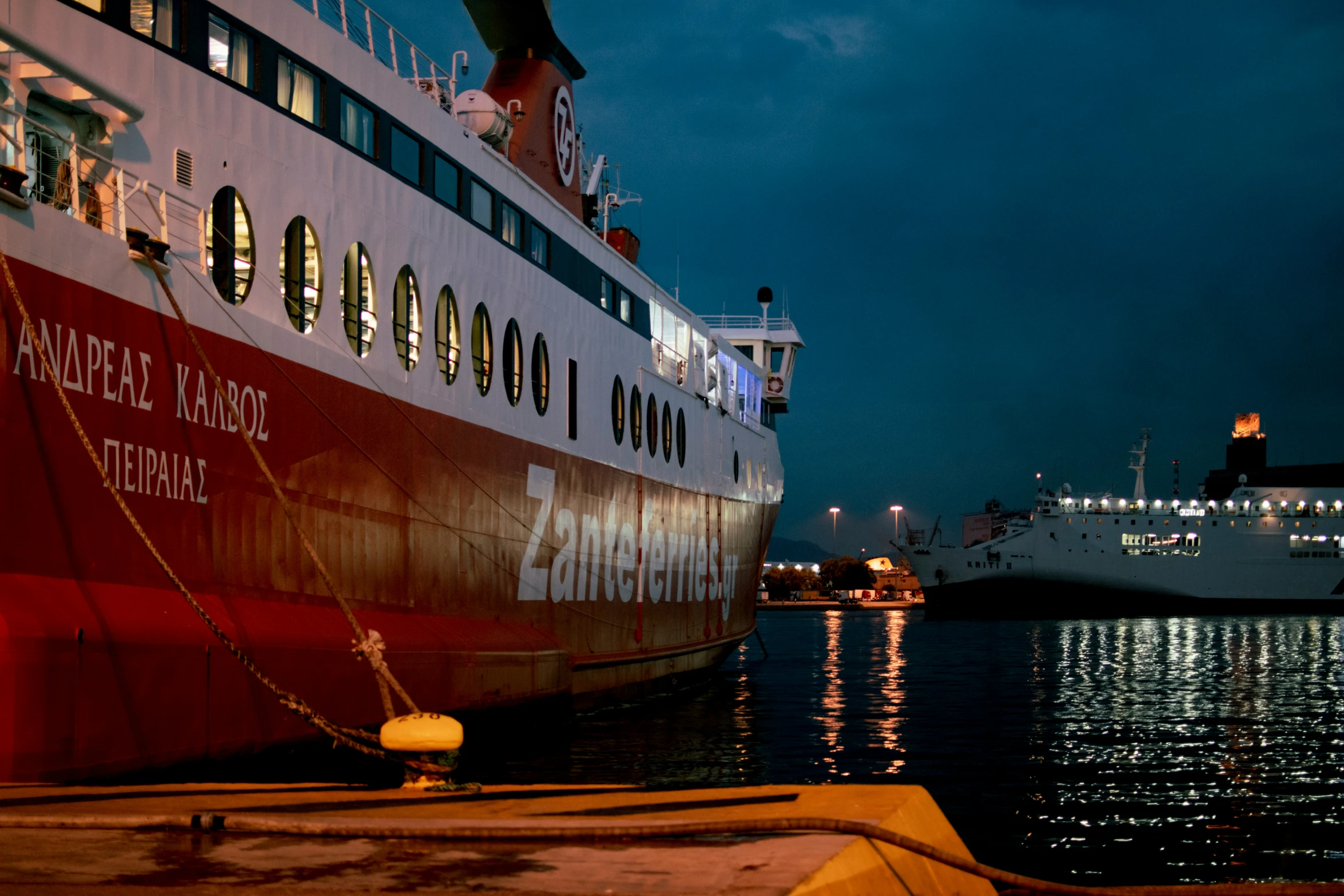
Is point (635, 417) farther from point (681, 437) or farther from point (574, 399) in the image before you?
point (574, 399)

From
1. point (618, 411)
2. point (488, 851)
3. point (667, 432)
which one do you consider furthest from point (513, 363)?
point (488, 851)

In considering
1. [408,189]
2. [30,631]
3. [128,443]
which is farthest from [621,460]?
[30,631]

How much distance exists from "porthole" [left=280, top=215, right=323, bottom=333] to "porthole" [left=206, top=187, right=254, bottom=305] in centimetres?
52

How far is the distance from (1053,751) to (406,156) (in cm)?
1230

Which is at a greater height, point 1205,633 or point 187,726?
point 187,726

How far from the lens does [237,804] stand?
680cm

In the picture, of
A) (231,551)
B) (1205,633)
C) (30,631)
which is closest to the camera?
(30,631)

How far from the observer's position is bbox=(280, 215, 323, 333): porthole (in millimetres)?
11844

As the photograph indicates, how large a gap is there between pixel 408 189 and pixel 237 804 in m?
9.12

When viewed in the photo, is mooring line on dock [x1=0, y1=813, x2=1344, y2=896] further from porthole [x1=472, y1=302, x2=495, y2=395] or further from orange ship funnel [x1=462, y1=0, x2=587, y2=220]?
orange ship funnel [x1=462, y1=0, x2=587, y2=220]

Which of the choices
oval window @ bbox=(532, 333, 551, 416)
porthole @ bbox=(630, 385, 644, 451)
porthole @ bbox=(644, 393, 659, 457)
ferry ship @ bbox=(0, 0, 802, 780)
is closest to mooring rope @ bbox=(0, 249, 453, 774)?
ferry ship @ bbox=(0, 0, 802, 780)

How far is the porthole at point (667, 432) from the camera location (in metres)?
24.0

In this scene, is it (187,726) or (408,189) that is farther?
(408,189)

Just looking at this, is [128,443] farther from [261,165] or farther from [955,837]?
[955,837]
